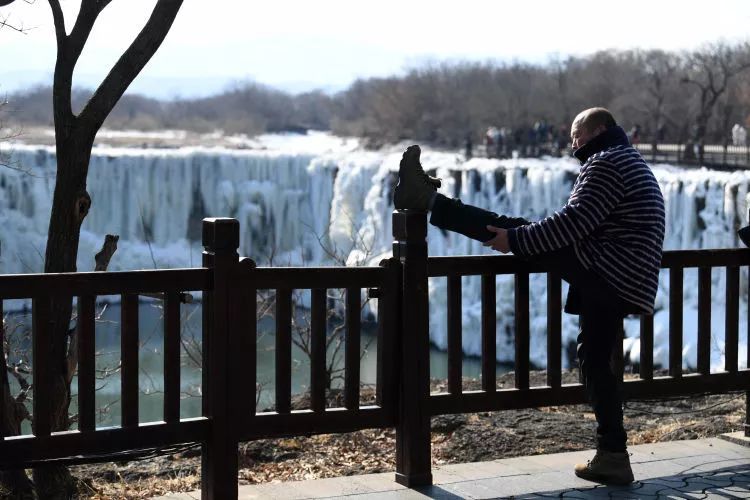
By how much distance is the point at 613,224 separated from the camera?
18.3ft

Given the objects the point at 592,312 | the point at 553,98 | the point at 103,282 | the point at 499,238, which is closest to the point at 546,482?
the point at 592,312

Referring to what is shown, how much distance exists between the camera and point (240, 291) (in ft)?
17.6

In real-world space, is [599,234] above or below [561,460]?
above

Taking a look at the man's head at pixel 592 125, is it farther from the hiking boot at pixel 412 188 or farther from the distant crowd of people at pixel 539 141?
the distant crowd of people at pixel 539 141

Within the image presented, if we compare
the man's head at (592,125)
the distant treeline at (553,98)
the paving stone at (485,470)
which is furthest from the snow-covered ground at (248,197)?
the man's head at (592,125)

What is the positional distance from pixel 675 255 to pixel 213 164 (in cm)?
4637

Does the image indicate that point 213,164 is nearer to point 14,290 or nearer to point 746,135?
point 746,135

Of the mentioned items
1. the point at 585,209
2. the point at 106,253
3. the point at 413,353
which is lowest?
the point at 413,353

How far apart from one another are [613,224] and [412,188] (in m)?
0.93

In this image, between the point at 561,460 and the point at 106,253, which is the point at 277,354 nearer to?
the point at 561,460

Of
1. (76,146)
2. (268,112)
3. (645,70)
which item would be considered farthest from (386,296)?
(268,112)

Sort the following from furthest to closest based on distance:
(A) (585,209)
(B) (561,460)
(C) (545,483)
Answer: (B) (561,460)
(C) (545,483)
(A) (585,209)

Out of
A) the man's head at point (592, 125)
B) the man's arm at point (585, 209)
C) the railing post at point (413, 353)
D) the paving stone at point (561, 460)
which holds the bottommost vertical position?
the paving stone at point (561, 460)

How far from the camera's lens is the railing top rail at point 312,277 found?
5414 mm
